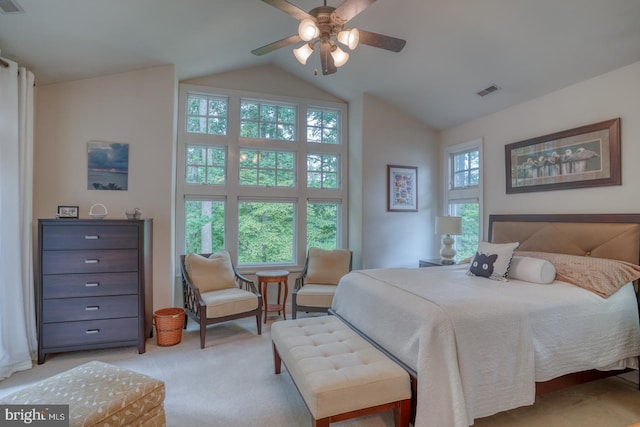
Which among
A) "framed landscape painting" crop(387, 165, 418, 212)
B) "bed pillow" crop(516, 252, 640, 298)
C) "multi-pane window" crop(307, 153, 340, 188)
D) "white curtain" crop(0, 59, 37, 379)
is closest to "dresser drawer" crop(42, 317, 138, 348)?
"white curtain" crop(0, 59, 37, 379)

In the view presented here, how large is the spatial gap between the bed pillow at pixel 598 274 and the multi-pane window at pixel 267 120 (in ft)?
12.1

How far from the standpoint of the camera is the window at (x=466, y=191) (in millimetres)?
4430

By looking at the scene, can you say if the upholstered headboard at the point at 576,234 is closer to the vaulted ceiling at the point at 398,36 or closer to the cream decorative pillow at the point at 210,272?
the vaulted ceiling at the point at 398,36

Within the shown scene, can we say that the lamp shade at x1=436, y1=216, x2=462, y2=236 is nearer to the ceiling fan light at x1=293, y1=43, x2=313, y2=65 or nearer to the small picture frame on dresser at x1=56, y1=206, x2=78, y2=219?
the ceiling fan light at x1=293, y1=43, x2=313, y2=65

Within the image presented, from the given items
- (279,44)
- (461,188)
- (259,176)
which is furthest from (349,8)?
(461,188)

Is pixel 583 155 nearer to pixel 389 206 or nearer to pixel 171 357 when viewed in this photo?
pixel 389 206

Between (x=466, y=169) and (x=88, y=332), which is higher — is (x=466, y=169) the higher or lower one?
the higher one

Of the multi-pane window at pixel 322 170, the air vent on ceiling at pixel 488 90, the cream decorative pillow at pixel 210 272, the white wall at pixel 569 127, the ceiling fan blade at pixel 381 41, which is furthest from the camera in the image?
the multi-pane window at pixel 322 170

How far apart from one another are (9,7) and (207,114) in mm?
2290

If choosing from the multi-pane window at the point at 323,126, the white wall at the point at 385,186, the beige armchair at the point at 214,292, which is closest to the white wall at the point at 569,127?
the white wall at the point at 385,186

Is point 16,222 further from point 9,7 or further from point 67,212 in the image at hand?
point 9,7

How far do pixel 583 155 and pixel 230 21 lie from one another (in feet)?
12.6

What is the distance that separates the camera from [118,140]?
140 inches

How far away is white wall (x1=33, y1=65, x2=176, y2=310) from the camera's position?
10.9ft
